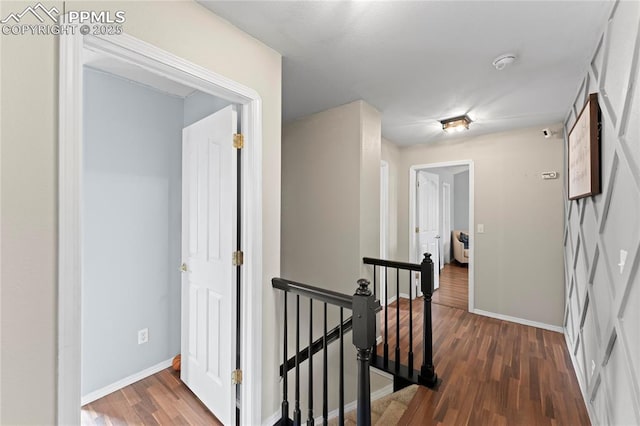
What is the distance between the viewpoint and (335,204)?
2.64 meters

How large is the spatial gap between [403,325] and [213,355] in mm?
2194

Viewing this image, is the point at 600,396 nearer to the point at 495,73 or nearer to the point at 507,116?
the point at 495,73

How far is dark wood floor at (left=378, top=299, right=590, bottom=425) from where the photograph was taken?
1.72m

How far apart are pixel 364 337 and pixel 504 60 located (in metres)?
1.94

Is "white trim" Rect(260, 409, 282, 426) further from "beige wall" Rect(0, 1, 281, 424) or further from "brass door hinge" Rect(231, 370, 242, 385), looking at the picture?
"beige wall" Rect(0, 1, 281, 424)

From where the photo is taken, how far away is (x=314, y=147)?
2844 mm

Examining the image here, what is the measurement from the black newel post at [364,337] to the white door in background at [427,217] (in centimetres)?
311

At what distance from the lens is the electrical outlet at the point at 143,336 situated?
2215mm

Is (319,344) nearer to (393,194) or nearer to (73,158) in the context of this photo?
(73,158)

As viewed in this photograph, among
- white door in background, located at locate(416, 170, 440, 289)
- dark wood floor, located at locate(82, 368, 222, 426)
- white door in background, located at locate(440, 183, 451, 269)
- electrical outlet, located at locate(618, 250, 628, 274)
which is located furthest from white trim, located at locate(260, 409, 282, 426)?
white door in background, located at locate(440, 183, 451, 269)

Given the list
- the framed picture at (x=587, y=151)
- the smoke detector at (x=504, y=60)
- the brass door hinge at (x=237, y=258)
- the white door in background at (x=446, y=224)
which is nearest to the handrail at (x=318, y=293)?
the brass door hinge at (x=237, y=258)

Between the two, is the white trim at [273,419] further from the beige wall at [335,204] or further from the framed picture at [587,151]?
the framed picture at [587,151]

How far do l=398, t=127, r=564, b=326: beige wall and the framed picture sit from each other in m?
1.13

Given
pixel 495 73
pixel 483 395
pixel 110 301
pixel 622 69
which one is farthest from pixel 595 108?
pixel 110 301
